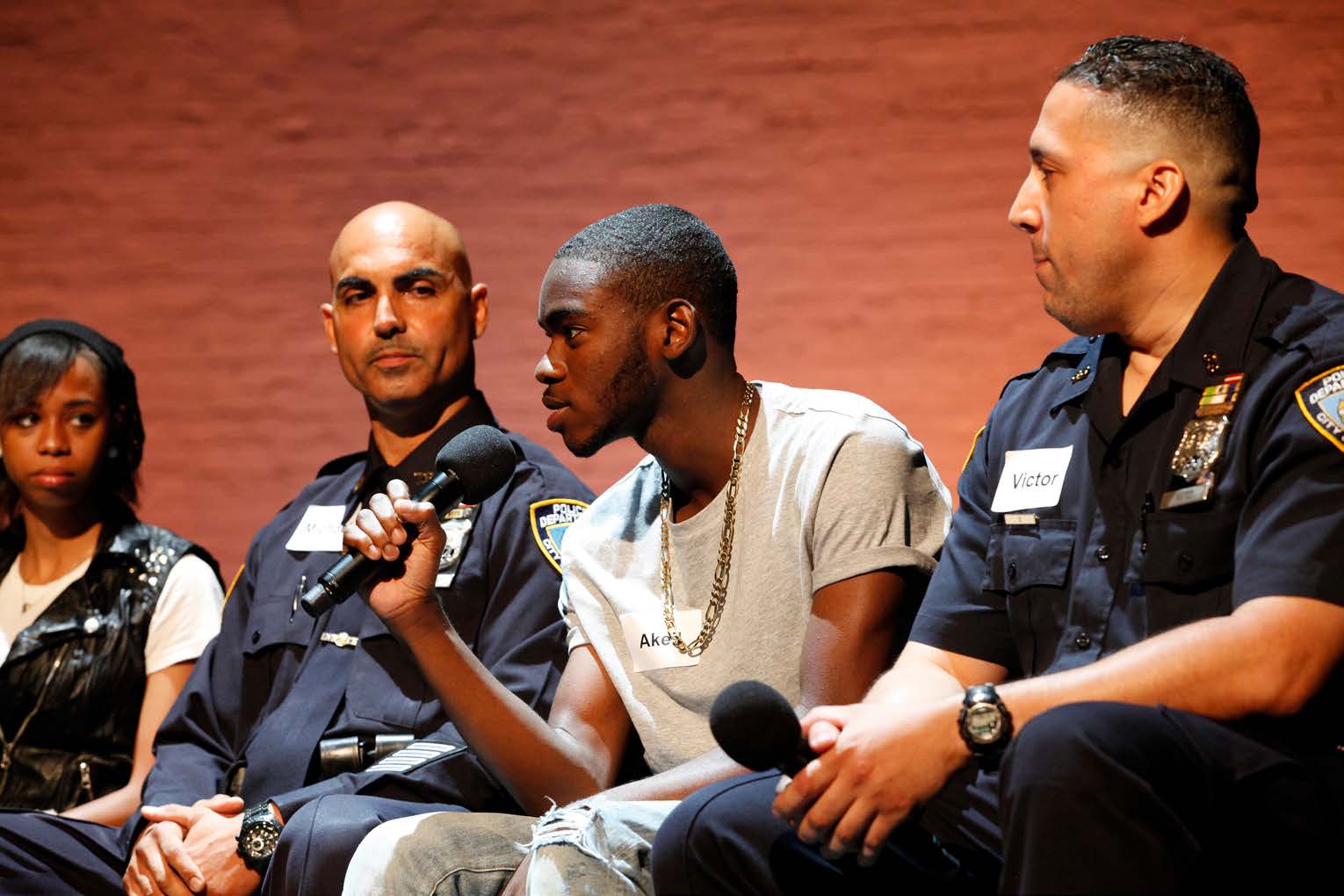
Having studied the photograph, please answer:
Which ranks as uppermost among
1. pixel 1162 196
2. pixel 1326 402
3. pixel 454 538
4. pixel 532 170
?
pixel 532 170

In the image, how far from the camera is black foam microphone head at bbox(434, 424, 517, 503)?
6.91 feet

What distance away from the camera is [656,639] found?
2.24 m

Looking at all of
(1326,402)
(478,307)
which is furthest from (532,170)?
(1326,402)

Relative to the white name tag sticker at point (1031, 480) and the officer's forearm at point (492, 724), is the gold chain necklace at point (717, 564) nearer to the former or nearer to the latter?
the officer's forearm at point (492, 724)

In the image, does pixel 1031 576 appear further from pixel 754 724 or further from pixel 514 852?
pixel 514 852

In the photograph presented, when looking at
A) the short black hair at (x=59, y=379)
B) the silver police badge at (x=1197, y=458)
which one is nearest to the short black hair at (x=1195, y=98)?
the silver police badge at (x=1197, y=458)

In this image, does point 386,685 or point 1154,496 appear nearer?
point 1154,496

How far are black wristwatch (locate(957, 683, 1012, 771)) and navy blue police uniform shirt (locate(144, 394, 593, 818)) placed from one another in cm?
110

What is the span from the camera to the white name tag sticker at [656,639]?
2.22 meters

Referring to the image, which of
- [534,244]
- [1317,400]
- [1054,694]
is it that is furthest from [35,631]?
[1317,400]

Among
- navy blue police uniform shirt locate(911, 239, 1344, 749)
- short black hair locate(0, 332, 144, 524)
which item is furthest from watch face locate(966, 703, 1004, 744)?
short black hair locate(0, 332, 144, 524)

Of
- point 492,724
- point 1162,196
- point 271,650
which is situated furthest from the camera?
point 271,650

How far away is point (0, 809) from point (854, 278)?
2123 millimetres

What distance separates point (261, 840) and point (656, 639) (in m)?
0.72
